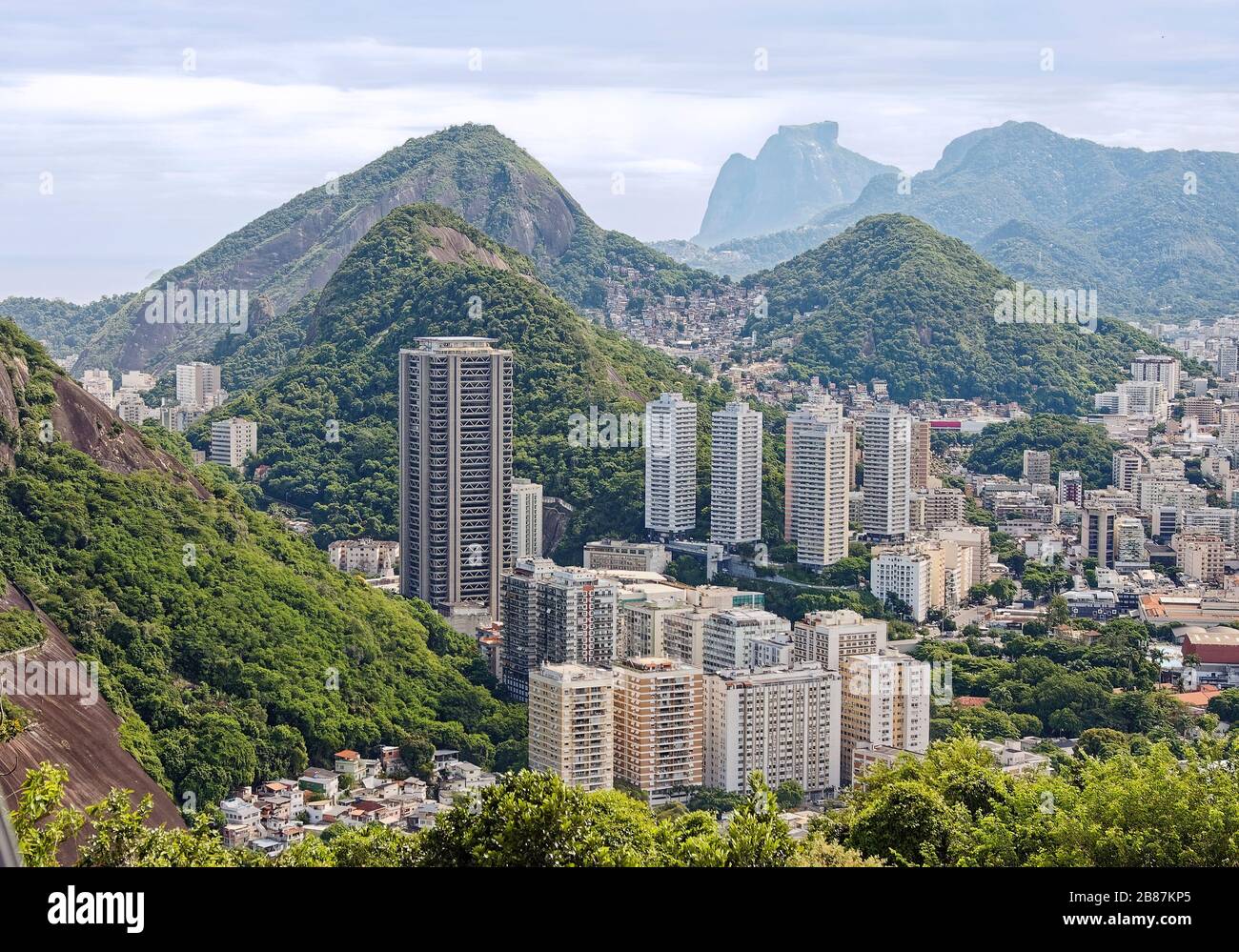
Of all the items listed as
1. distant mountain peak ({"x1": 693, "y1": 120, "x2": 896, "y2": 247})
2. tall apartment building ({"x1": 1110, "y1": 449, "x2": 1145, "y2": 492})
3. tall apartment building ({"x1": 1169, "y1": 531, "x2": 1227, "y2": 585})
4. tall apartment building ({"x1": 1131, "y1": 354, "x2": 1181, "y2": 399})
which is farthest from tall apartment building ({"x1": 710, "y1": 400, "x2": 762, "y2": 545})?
distant mountain peak ({"x1": 693, "y1": 120, "x2": 896, "y2": 247})

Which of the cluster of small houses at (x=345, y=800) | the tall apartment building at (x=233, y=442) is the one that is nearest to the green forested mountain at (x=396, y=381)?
the tall apartment building at (x=233, y=442)

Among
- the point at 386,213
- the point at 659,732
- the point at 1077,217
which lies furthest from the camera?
the point at 1077,217

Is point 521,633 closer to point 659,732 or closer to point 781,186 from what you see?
point 659,732

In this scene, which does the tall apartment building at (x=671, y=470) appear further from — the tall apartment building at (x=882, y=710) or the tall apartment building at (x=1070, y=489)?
the tall apartment building at (x=882, y=710)

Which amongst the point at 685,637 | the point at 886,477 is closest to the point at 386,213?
the point at 886,477
